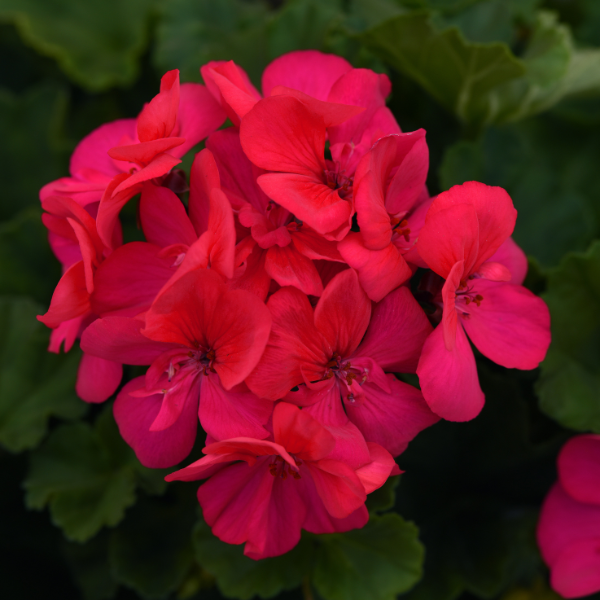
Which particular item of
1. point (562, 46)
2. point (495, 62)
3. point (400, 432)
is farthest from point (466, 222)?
point (562, 46)

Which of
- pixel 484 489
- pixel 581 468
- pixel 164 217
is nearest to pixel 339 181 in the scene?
pixel 164 217

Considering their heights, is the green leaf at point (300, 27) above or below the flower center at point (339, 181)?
below

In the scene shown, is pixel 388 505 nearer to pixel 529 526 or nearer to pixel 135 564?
pixel 529 526

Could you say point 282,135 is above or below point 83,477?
above

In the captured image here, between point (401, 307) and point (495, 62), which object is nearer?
point (401, 307)

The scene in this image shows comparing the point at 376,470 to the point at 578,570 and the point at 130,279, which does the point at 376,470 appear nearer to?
the point at 130,279

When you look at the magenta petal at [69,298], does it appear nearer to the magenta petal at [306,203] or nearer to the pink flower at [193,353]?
the pink flower at [193,353]

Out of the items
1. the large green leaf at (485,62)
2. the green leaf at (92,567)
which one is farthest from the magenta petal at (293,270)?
the green leaf at (92,567)
